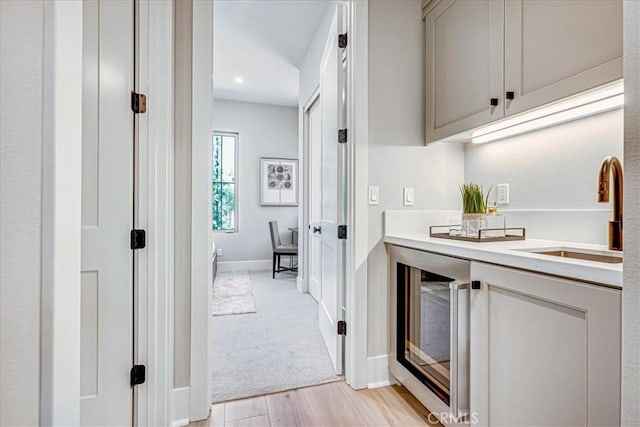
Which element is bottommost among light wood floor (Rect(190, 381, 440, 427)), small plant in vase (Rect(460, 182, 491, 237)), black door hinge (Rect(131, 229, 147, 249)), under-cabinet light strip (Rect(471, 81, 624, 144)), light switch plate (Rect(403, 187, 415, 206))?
light wood floor (Rect(190, 381, 440, 427))

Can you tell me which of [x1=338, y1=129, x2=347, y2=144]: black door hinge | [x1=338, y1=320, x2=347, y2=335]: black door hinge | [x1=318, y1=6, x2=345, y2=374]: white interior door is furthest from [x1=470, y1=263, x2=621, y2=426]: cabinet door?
[x1=338, y1=129, x2=347, y2=144]: black door hinge

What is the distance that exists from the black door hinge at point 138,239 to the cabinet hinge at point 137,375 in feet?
1.77

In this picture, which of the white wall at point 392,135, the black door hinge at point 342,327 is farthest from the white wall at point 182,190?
the white wall at point 392,135

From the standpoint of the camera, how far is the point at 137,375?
1451mm

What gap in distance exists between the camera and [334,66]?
2.25 metres

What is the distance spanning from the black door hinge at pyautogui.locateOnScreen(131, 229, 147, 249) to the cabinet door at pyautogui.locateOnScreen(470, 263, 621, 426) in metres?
1.40

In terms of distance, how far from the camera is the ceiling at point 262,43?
3041 mm

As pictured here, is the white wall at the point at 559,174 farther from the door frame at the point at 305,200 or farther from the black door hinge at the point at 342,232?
the door frame at the point at 305,200

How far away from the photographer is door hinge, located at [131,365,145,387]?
1.44 m

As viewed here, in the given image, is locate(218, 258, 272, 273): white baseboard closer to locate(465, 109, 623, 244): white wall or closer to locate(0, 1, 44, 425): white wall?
locate(465, 109, 623, 244): white wall

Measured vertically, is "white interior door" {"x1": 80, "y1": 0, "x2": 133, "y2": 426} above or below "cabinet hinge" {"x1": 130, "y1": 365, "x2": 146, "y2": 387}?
above

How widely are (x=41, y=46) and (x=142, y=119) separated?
105 cm

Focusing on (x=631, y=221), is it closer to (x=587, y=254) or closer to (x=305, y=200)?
(x=587, y=254)

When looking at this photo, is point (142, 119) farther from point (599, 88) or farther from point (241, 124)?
point (241, 124)
